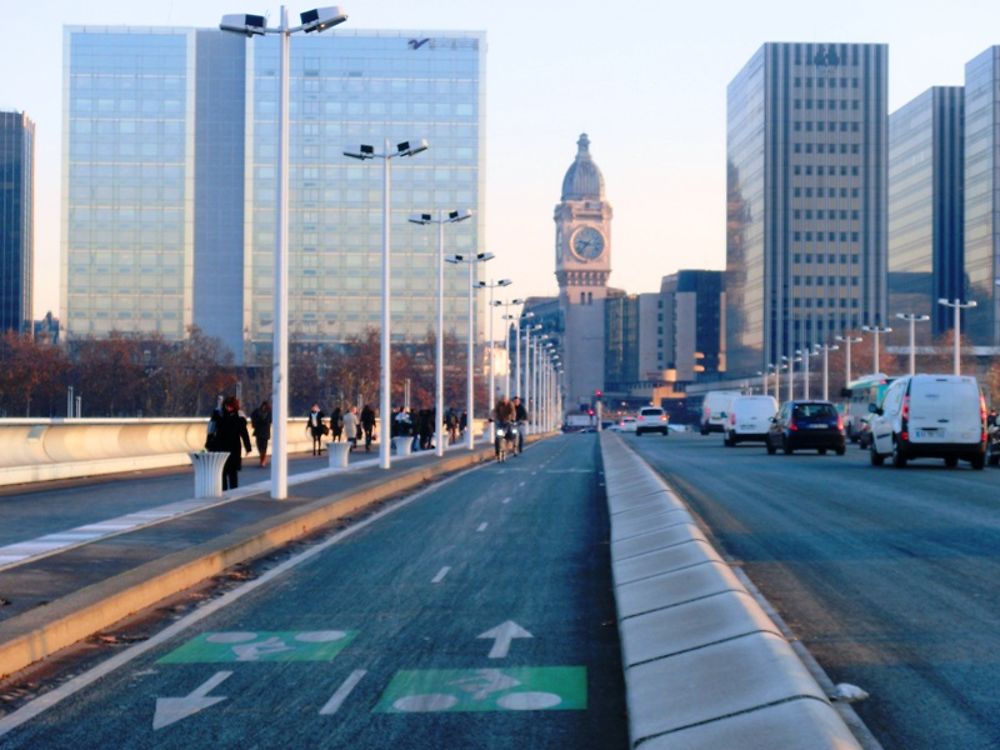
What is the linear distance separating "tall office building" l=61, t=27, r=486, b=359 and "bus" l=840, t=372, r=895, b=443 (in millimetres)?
71353

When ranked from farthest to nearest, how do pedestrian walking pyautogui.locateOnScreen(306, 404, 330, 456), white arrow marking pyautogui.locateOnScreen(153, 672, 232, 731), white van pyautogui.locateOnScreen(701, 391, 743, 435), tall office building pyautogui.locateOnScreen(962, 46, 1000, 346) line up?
tall office building pyautogui.locateOnScreen(962, 46, 1000, 346)
white van pyautogui.locateOnScreen(701, 391, 743, 435)
pedestrian walking pyautogui.locateOnScreen(306, 404, 330, 456)
white arrow marking pyautogui.locateOnScreen(153, 672, 232, 731)

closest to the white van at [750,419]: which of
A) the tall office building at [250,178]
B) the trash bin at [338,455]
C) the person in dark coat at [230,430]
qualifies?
the trash bin at [338,455]

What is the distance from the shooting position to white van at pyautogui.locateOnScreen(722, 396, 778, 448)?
63469mm

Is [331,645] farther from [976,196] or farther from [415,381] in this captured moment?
[976,196]

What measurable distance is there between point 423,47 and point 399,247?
62.8ft

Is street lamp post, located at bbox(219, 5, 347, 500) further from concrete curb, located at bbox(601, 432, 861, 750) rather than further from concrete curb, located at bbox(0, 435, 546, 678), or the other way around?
concrete curb, located at bbox(601, 432, 861, 750)

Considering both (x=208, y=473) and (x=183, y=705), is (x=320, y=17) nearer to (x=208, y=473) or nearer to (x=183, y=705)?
(x=208, y=473)

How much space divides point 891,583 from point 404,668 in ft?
18.9

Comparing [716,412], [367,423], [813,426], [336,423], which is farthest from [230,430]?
[716,412]

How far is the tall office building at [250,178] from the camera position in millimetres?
147625

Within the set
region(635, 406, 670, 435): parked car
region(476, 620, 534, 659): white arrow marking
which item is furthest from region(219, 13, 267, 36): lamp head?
region(635, 406, 670, 435): parked car

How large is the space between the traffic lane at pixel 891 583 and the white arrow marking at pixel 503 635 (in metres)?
2.07

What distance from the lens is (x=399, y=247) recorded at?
492ft

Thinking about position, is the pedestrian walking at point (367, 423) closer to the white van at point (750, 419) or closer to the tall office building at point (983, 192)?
the white van at point (750, 419)
